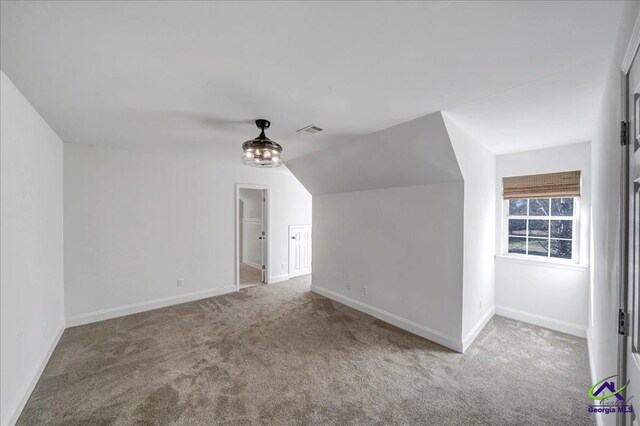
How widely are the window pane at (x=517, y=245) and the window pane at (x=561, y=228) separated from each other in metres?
0.34

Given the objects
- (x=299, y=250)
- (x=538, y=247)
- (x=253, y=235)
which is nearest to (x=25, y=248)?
(x=299, y=250)

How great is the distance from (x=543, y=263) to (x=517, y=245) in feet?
1.40

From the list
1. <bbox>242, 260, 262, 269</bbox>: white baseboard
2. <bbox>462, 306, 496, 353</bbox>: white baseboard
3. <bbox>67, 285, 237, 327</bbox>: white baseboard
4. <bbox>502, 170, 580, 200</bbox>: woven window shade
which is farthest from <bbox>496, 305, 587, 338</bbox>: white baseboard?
<bbox>242, 260, 262, 269</bbox>: white baseboard

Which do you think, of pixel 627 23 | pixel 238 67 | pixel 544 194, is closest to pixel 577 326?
pixel 544 194

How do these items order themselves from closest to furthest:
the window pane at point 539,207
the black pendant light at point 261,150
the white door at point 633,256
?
1. the white door at point 633,256
2. the black pendant light at point 261,150
3. the window pane at point 539,207

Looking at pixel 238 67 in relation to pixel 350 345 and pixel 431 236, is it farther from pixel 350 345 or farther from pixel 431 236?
pixel 350 345

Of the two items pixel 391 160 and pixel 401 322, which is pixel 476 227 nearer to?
pixel 391 160

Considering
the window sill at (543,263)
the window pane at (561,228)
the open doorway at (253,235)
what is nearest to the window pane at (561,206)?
the window pane at (561,228)

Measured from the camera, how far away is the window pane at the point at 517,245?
359cm

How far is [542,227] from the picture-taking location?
3447mm

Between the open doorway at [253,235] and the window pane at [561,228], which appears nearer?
the window pane at [561,228]

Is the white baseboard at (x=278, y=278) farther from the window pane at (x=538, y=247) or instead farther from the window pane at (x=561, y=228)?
the window pane at (x=561, y=228)

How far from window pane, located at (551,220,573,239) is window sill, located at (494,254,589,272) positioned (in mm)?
381

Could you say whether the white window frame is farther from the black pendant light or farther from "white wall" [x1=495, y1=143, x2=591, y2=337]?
the black pendant light
